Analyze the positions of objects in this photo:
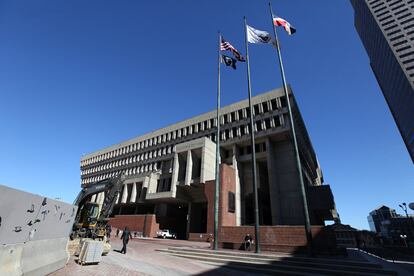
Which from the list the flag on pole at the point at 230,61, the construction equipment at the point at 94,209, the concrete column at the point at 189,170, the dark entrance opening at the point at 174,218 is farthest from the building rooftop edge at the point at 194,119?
the construction equipment at the point at 94,209

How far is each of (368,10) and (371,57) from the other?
2474 cm

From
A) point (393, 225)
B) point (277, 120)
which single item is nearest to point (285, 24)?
point (277, 120)

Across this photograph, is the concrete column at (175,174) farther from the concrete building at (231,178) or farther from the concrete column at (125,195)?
the concrete column at (125,195)

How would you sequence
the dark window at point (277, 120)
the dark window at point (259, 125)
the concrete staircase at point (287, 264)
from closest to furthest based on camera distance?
the concrete staircase at point (287, 264) → the dark window at point (277, 120) → the dark window at point (259, 125)

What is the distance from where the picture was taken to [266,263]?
45.8 ft

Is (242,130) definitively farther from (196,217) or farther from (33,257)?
(33,257)

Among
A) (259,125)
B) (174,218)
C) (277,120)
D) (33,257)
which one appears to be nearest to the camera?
(33,257)

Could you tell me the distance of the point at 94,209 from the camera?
22125 millimetres

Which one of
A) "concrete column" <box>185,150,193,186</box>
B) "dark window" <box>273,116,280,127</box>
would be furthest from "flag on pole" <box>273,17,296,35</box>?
"concrete column" <box>185,150,193,186</box>

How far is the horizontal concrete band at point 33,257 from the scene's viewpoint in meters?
5.70

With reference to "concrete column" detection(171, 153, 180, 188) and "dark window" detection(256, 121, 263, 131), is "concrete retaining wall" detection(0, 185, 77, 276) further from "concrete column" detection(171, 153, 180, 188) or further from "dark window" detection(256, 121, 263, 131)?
"dark window" detection(256, 121, 263, 131)

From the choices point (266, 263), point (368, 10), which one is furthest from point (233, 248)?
point (368, 10)

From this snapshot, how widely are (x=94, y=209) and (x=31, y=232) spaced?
55.2 feet

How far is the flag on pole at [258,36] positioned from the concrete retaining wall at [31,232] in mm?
18617
